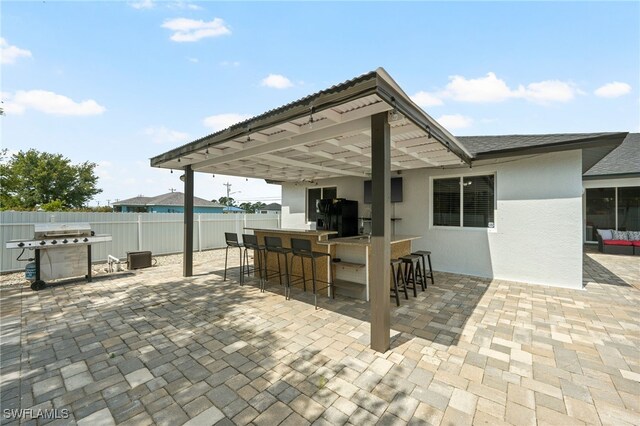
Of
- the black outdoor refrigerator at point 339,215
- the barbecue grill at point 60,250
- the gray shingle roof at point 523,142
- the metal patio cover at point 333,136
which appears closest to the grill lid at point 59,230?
the barbecue grill at point 60,250

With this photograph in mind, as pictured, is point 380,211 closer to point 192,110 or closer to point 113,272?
point 192,110

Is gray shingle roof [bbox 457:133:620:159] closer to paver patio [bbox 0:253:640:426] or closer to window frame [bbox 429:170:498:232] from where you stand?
window frame [bbox 429:170:498:232]

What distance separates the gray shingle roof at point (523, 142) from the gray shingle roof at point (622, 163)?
17.2 ft

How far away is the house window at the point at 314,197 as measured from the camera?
9.46m

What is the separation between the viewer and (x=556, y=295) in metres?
4.82

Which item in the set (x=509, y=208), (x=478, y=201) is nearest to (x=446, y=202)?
(x=478, y=201)

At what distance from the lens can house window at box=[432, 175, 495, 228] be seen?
620cm

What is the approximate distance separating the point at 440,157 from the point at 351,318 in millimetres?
3735

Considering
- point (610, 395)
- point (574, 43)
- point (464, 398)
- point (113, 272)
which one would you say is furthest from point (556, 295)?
point (113, 272)

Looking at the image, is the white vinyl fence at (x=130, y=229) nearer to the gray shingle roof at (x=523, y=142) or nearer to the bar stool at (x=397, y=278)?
the bar stool at (x=397, y=278)

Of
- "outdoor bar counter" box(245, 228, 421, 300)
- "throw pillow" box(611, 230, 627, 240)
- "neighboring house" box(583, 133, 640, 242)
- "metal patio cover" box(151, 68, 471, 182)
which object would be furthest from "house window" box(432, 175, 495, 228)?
"throw pillow" box(611, 230, 627, 240)

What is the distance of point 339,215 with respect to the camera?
6.50 m

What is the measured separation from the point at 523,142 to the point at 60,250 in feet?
34.6

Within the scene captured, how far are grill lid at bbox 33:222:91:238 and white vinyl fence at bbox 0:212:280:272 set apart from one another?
2.35 metres
